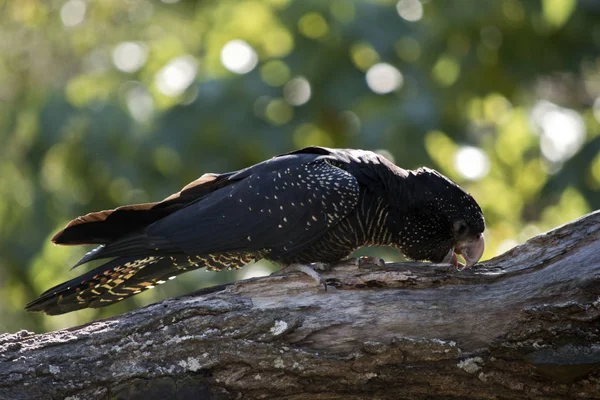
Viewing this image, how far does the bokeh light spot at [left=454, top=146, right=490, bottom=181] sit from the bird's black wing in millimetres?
4999

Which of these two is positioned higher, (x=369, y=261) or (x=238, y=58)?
(x=238, y=58)

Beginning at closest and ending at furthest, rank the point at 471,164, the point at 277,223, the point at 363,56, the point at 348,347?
1. the point at 348,347
2. the point at 277,223
3. the point at 471,164
4. the point at 363,56

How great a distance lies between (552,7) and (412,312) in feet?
24.9

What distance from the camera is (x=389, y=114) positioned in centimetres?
1045

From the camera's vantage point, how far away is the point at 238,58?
1130cm

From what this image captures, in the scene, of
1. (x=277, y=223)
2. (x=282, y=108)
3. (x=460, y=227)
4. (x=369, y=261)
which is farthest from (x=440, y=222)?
(x=282, y=108)

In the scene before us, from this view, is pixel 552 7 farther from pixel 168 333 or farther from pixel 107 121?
pixel 168 333

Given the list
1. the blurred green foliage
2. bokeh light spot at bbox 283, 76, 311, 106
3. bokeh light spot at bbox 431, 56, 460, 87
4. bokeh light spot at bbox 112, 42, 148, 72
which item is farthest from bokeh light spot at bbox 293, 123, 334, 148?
bokeh light spot at bbox 112, 42, 148, 72

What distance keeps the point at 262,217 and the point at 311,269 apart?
65 centimetres

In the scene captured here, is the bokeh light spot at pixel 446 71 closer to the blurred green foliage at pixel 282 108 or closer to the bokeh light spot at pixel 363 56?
the blurred green foliage at pixel 282 108

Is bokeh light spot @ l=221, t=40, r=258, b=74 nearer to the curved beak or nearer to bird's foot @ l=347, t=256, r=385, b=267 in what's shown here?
the curved beak

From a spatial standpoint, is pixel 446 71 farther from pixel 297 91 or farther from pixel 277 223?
pixel 277 223

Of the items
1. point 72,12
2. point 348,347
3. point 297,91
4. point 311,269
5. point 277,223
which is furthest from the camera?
point 72,12

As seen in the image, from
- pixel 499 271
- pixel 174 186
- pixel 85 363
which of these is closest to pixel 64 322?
pixel 174 186
